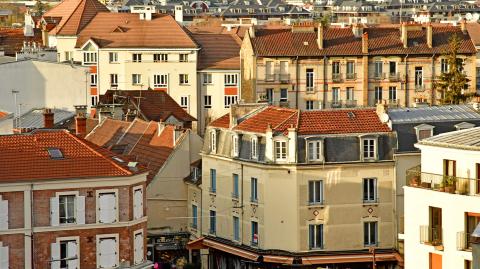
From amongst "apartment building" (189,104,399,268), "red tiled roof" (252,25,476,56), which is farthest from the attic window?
"red tiled roof" (252,25,476,56)

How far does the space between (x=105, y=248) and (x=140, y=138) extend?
18.8m

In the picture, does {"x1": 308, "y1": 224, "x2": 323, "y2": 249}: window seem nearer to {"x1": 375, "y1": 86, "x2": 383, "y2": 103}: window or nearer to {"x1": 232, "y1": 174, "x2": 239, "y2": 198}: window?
{"x1": 232, "y1": 174, "x2": 239, "y2": 198}: window

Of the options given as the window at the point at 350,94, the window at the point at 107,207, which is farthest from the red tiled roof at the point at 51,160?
the window at the point at 350,94

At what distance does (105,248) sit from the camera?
2264 inches

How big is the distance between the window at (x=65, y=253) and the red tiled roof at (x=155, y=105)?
102 feet

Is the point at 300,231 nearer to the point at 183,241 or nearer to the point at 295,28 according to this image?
the point at 183,241

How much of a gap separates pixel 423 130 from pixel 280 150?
5.12m

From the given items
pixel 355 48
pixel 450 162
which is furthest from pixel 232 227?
pixel 355 48

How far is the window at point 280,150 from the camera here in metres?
66.8

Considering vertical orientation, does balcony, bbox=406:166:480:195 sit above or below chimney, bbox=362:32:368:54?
below

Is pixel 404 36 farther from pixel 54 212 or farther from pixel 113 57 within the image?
pixel 54 212

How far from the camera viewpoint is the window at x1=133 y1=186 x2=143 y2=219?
58406 millimetres

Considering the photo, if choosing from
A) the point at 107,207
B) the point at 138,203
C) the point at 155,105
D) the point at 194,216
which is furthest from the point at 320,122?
the point at 155,105

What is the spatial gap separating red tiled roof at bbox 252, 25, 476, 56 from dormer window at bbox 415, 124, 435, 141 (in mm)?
40362
